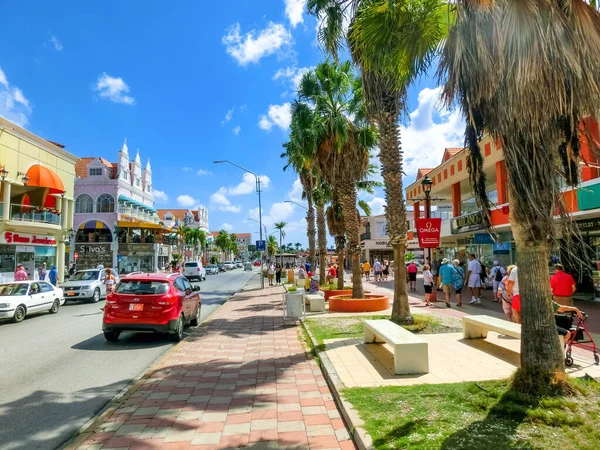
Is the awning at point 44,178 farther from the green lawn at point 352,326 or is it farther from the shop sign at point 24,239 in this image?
the green lawn at point 352,326

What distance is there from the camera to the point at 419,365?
21.3 feet

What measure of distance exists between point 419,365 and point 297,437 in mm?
2731

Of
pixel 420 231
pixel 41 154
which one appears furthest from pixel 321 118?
pixel 41 154

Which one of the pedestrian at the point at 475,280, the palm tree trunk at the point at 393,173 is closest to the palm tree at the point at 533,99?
the palm tree trunk at the point at 393,173

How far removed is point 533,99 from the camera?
473 centimetres

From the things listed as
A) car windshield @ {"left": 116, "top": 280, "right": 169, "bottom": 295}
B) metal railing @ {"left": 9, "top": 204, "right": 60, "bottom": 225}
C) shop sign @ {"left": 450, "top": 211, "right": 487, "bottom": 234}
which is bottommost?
car windshield @ {"left": 116, "top": 280, "right": 169, "bottom": 295}

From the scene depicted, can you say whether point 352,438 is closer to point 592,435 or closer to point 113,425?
point 592,435

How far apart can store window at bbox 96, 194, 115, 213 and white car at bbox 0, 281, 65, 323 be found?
35957 mm

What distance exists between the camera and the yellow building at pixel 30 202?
2475 centimetres

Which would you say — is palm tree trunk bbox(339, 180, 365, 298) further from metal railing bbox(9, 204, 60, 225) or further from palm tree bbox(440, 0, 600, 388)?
metal railing bbox(9, 204, 60, 225)

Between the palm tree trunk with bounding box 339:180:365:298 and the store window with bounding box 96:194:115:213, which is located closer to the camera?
the palm tree trunk with bounding box 339:180:365:298

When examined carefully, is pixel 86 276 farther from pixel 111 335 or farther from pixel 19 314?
pixel 111 335

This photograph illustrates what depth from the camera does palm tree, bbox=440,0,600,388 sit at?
4637mm

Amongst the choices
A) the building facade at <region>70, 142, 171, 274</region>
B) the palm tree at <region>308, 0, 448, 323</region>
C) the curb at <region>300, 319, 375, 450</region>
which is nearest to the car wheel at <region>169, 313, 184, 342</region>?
the curb at <region>300, 319, 375, 450</region>
